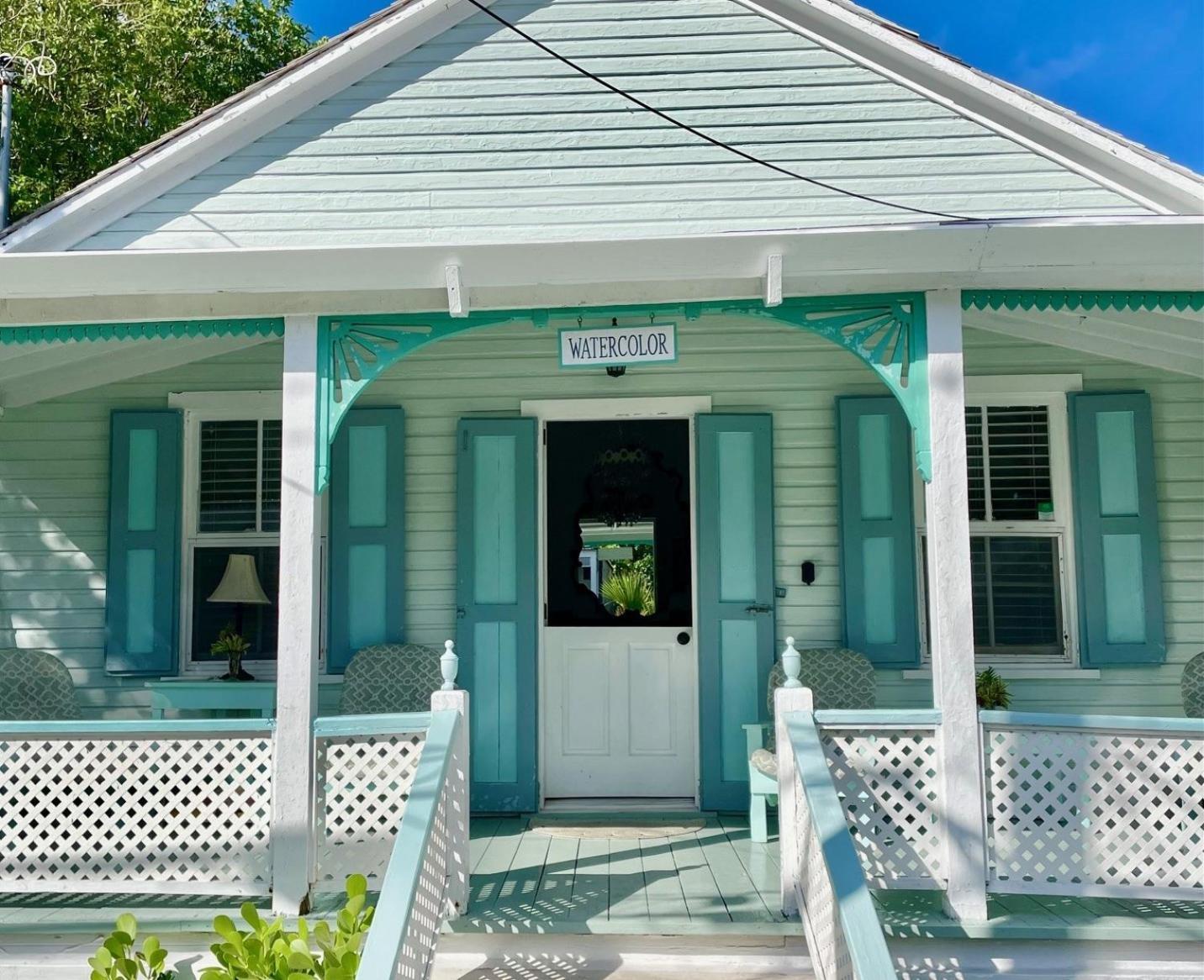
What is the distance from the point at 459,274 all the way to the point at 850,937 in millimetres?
2647

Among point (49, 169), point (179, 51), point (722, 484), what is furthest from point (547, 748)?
point (179, 51)

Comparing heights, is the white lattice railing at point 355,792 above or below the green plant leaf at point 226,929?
above

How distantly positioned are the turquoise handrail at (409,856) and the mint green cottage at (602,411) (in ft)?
3.17

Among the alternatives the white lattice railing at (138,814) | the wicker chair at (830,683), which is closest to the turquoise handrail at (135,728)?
the white lattice railing at (138,814)

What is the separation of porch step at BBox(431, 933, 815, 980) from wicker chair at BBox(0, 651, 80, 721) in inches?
114

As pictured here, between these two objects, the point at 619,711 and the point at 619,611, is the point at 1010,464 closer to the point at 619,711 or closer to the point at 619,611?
the point at 619,611

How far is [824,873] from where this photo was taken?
10.8ft

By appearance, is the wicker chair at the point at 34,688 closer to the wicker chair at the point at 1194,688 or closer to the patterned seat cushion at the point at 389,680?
the patterned seat cushion at the point at 389,680

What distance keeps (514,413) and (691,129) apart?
70.7 inches

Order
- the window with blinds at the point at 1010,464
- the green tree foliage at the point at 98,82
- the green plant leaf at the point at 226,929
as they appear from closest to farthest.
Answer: the green plant leaf at the point at 226,929 < the window with blinds at the point at 1010,464 < the green tree foliage at the point at 98,82

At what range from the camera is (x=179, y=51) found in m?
13.4

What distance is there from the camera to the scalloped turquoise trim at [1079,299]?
162 inches

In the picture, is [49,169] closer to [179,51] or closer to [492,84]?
[179,51]

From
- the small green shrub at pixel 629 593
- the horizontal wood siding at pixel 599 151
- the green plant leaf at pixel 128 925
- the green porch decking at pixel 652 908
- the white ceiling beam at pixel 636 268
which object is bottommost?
the green porch decking at pixel 652 908
